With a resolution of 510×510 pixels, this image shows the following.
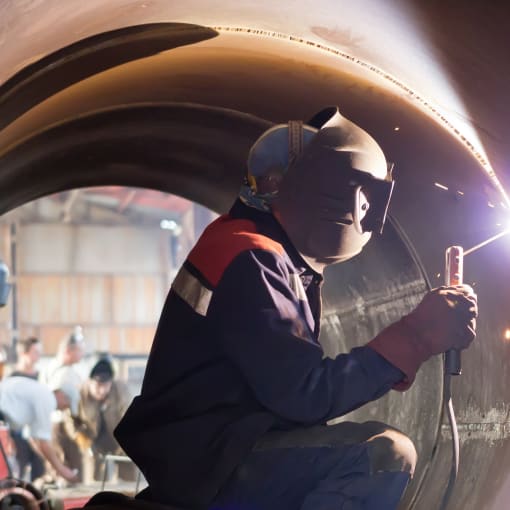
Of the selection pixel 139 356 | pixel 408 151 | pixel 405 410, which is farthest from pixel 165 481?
pixel 139 356

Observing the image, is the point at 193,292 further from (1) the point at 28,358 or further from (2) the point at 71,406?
(2) the point at 71,406

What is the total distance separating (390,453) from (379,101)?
1060 mm

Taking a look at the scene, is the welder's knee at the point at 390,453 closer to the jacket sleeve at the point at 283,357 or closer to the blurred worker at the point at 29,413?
the jacket sleeve at the point at 283,357

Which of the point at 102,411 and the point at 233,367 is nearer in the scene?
the point at 233,367

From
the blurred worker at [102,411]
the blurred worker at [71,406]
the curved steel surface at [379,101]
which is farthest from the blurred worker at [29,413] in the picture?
the curved steel surface at [379,101]

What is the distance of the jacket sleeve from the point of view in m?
2.35

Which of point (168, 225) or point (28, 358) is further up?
point (168, 225)

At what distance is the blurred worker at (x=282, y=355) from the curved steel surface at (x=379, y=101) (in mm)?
253

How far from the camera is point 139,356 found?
532 inches

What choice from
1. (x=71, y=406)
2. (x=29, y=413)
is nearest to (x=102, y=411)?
(x=71, y=406)

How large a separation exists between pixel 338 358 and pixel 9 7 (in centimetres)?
102

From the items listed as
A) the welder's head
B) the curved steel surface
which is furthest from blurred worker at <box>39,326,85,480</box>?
the welder's head

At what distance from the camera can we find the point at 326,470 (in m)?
2.39

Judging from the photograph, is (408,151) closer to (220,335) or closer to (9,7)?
(220,335)
